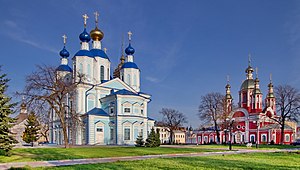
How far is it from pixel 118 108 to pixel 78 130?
6490 millimetres

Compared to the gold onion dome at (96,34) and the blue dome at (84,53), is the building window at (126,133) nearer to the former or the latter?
the blue dome at (84,53)

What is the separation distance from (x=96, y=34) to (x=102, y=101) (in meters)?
11.8

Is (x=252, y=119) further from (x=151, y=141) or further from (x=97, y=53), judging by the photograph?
(x=97, y=53)

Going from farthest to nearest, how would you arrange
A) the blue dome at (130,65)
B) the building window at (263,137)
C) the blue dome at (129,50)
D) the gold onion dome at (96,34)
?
1. the blue dome at (129,50)
2. the building window at (263,137)
3. the blue dome at (130,65)
4. the gold onion dome at (96,34)

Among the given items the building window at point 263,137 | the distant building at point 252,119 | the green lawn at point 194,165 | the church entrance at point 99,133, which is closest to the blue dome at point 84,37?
the church entrance at point 99,133

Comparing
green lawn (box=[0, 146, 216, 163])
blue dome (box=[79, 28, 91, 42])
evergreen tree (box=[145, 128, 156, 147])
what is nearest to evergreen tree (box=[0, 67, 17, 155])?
green lawn (box=[0, 146, 216, 163])

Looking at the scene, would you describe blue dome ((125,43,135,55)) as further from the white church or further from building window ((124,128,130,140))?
building window ((124,128,130,140))

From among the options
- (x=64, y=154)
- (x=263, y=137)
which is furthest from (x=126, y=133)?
(x=263, y=137)

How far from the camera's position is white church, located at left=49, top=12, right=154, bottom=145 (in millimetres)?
37781

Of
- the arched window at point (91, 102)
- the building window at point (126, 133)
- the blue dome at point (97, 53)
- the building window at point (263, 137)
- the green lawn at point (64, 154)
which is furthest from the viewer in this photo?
the building window at point (263, 137)

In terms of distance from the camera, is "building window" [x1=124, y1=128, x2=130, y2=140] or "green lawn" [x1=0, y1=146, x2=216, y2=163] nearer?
"green lawn" [x1=0, y1=146, x2=216, y2=163]

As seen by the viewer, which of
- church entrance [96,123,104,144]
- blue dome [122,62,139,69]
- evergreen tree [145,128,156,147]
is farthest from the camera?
blue dome [122,62,139,69]

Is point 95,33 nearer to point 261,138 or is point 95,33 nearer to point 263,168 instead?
point 261,138

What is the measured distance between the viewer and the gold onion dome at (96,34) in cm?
4538
